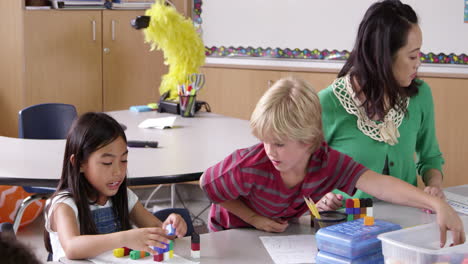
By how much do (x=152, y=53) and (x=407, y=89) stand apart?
3.07 metres

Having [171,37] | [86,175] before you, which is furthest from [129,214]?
[171,37]

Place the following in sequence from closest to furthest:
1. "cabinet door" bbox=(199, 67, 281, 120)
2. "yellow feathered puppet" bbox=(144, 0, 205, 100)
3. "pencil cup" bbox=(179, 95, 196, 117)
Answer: "pencil cup" bbox=(179, 95, 196, 117) < "yellow feathered puppet" bbox=(144, 0, 205, 100) < "cabinet door" bbox=(199, 67, 281, 120)

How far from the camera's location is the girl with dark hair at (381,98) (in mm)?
2141

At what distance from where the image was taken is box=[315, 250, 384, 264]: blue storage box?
4.91 feet

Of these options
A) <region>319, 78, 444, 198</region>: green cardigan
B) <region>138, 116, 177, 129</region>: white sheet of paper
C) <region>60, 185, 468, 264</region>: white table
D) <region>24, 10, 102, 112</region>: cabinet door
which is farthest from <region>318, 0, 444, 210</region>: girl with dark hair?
<region>24, 10, 102, 112</region>: cabinet door

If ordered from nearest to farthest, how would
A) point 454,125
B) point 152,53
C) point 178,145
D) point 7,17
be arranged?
point 178,145 → point 454,125 → point 7,17 → point 152,53

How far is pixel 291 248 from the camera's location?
5.65 ft

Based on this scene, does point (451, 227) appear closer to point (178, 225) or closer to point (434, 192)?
point (434, 192)

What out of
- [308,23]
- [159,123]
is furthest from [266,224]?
[308,23]

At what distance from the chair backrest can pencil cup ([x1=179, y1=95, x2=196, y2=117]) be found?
1.88 ft

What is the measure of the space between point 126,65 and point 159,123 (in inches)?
69.8

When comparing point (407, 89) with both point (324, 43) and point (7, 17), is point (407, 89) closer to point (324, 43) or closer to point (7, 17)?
point (324, 43)

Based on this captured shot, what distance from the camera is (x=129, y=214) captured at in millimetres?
2053

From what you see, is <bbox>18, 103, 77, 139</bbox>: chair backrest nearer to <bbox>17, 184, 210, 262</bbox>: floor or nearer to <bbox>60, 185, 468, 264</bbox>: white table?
<bbox>17, 184, 210, 262</bbox>: floor
